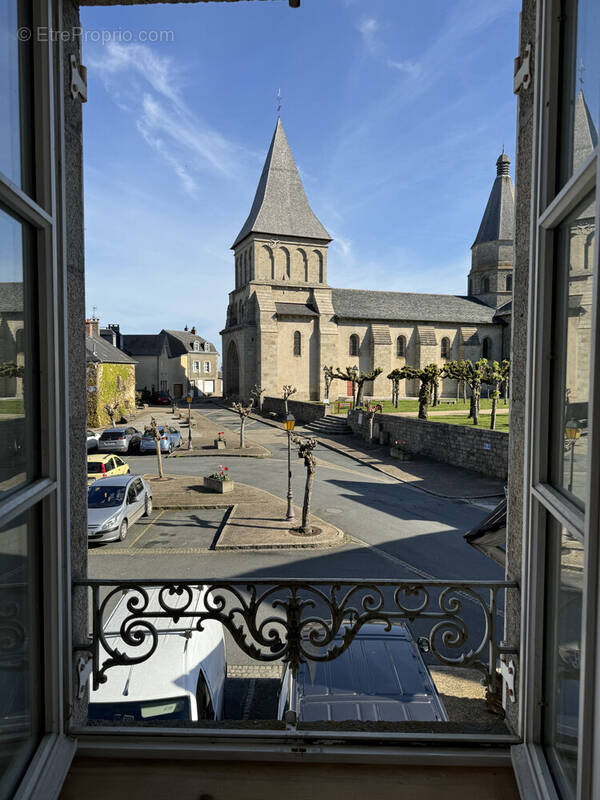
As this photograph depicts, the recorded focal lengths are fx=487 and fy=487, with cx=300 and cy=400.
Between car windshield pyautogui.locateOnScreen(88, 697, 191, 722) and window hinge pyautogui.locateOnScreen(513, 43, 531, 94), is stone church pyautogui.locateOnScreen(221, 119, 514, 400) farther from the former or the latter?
window hinge pyautogui.locateOnScreen(513, 43, 531, 94)

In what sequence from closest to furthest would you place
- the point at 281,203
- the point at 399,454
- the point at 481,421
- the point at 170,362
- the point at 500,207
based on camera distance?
1. the point at 399,454
2. the point at 481,421
3. the point at 281,203
4. the point at 500,207
5. the point at 170,362

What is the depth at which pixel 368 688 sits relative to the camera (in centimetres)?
432

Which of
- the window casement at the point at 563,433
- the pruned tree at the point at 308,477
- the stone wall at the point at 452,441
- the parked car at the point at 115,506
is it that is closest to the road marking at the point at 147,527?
the parked car at the point at 115,506

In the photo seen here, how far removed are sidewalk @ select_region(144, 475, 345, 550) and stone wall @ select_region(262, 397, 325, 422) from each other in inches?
634

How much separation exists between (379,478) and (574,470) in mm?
17226

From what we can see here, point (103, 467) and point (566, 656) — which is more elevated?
point (566, 656)

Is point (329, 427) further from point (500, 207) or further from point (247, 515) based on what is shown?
point (500, 207)

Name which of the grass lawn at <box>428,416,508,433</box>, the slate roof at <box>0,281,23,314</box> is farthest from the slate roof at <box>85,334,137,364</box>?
the slate roof at <box>0,281,23,314</box>

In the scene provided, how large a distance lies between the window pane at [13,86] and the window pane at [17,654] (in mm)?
1420

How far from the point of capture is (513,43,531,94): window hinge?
2377 mm

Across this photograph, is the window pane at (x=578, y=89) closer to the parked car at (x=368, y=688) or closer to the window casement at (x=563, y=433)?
the window casement at (x=563, y=433)

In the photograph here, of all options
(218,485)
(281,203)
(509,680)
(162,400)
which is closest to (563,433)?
(509,680)

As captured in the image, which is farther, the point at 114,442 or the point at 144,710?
the point at 114,442

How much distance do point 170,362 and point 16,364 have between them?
199 ft
